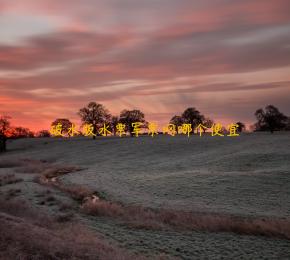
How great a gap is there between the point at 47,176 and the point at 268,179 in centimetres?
2838

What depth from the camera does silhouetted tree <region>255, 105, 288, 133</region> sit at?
100981 mm

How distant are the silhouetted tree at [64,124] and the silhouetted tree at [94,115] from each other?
36.0 m

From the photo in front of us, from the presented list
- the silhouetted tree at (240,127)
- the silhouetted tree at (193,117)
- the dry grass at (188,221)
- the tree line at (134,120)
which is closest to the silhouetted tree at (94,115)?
the tree line at (134,120)

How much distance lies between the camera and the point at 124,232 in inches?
850

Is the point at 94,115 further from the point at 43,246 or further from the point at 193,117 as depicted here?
the point at 43,246

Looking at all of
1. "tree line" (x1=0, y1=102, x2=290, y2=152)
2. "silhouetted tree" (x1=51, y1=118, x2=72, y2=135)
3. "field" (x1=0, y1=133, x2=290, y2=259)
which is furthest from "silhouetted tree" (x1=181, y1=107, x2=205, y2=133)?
"field" (x1=0, y1=133, x2=290, y2=259)

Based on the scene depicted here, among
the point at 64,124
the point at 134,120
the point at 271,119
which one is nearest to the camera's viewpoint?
the point at 271,119

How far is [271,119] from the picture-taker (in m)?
101

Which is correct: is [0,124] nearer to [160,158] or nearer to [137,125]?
[137,125]

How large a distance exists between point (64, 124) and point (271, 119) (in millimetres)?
80017

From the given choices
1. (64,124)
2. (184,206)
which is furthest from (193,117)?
→ (184,206)

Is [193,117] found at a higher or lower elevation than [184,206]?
higher

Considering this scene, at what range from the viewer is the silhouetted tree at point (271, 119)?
10098 cm

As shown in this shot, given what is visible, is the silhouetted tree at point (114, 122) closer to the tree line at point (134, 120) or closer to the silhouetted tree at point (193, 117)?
the tree line at point (134, 120)
